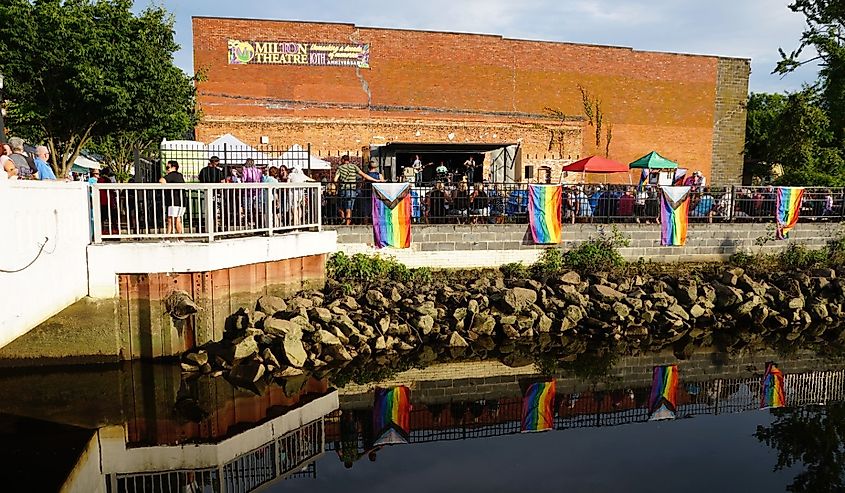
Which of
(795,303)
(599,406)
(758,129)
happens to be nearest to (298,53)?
(795,303)

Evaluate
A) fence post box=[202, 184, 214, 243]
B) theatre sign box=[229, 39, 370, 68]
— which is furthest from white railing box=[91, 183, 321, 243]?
theatre sign box=[229, 39, 370, 68]

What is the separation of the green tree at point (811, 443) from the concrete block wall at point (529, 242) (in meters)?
6.80

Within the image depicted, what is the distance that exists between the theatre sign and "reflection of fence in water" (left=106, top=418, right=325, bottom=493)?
2125 centimetres

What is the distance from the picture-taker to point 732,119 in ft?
111

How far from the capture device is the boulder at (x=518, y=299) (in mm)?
13297

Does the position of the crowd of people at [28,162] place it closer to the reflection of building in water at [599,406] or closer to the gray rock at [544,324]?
the reflection of building in water at [599,406]

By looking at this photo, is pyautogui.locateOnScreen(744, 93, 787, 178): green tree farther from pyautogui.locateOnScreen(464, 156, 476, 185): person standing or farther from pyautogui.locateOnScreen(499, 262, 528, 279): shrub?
pyautogui.locateOnScreen(499, 262, 528, 279): shrub

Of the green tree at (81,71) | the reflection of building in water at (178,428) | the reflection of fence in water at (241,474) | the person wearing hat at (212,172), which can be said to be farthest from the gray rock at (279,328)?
the green tree at (81,71)

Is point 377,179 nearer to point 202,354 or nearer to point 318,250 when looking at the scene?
point 318,250

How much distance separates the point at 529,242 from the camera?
617 inches

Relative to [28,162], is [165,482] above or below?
below

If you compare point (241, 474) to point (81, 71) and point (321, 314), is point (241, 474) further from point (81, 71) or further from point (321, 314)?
point (81, 71)

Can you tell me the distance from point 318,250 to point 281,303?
1.46m

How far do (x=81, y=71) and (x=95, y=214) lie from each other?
970 cm
